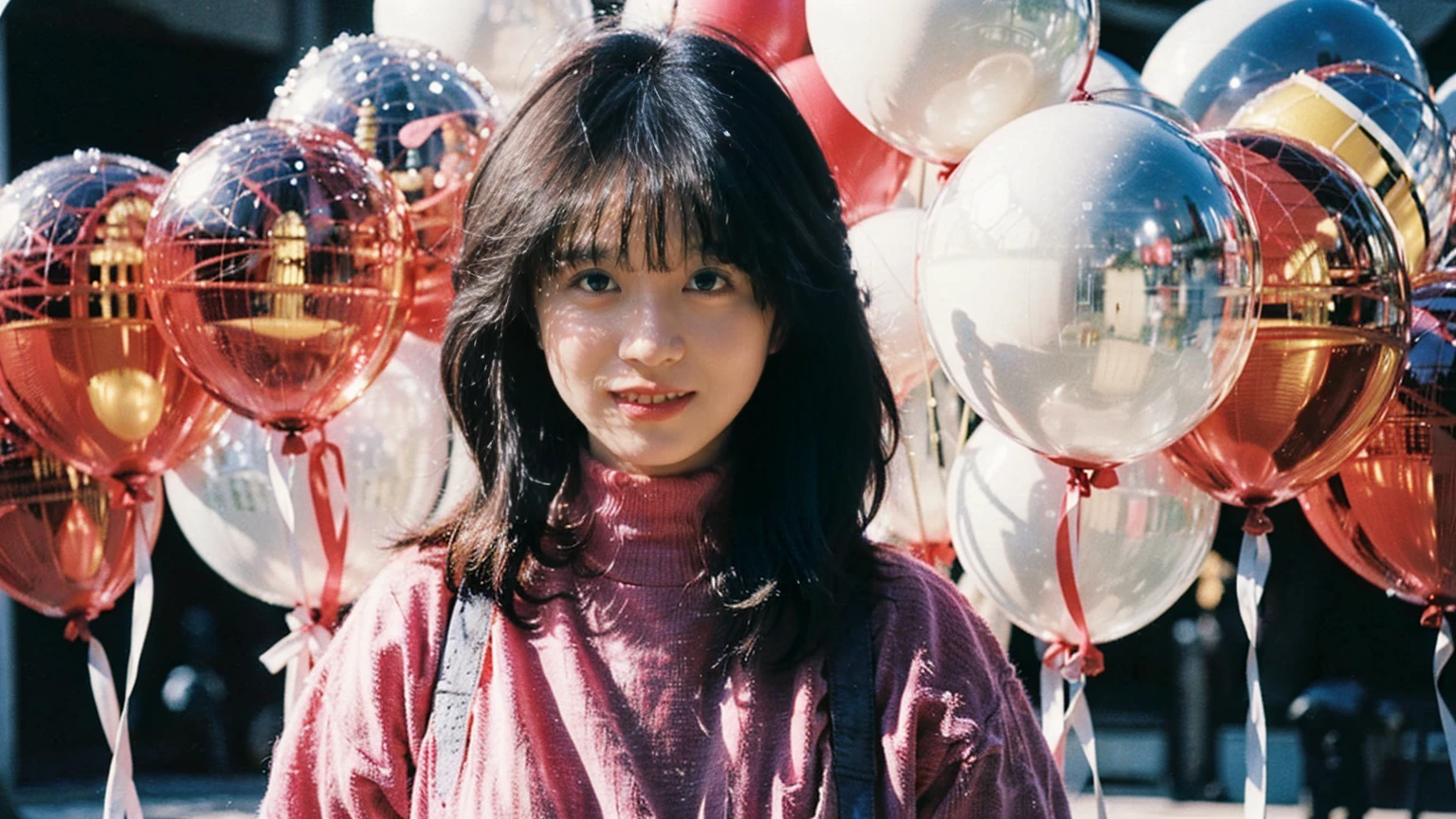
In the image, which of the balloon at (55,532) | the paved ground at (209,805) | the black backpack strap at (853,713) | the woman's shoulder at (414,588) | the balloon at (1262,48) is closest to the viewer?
the black backpack strap at (853,713)

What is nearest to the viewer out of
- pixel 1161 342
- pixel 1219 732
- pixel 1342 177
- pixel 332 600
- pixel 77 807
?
pixel 1161 342

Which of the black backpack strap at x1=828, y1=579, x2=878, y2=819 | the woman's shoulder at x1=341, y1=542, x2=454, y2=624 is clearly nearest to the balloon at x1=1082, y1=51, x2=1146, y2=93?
the black backpack strap at x1=828, y1=579, x2=878, y2=819

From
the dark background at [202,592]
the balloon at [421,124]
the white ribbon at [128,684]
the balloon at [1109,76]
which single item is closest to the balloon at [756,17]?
the balloon at [421,124]

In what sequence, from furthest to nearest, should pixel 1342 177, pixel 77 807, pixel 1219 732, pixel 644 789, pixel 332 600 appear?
pixel 1219 732 → pixel 77 807 → pixel 332 600 → pixel 1342 177 → pixel 644 789

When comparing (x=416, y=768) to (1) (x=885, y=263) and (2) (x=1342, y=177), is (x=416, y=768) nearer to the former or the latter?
(1) (x=885, y=263)

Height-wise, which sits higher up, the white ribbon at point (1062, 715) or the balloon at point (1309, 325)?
the balloon at point (1309, 325)

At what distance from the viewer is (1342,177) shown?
1587 mm

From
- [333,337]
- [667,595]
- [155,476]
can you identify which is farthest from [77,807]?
[667,595]

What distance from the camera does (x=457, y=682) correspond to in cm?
130

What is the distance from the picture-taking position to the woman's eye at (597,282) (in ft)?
4.23

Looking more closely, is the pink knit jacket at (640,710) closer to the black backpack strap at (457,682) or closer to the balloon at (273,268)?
the black backpack strap at (457,682)

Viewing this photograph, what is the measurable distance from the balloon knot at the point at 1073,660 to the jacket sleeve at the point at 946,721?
396mm

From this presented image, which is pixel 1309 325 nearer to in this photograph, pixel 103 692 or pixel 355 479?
pixel 355 479

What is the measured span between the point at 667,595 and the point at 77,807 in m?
4.16
